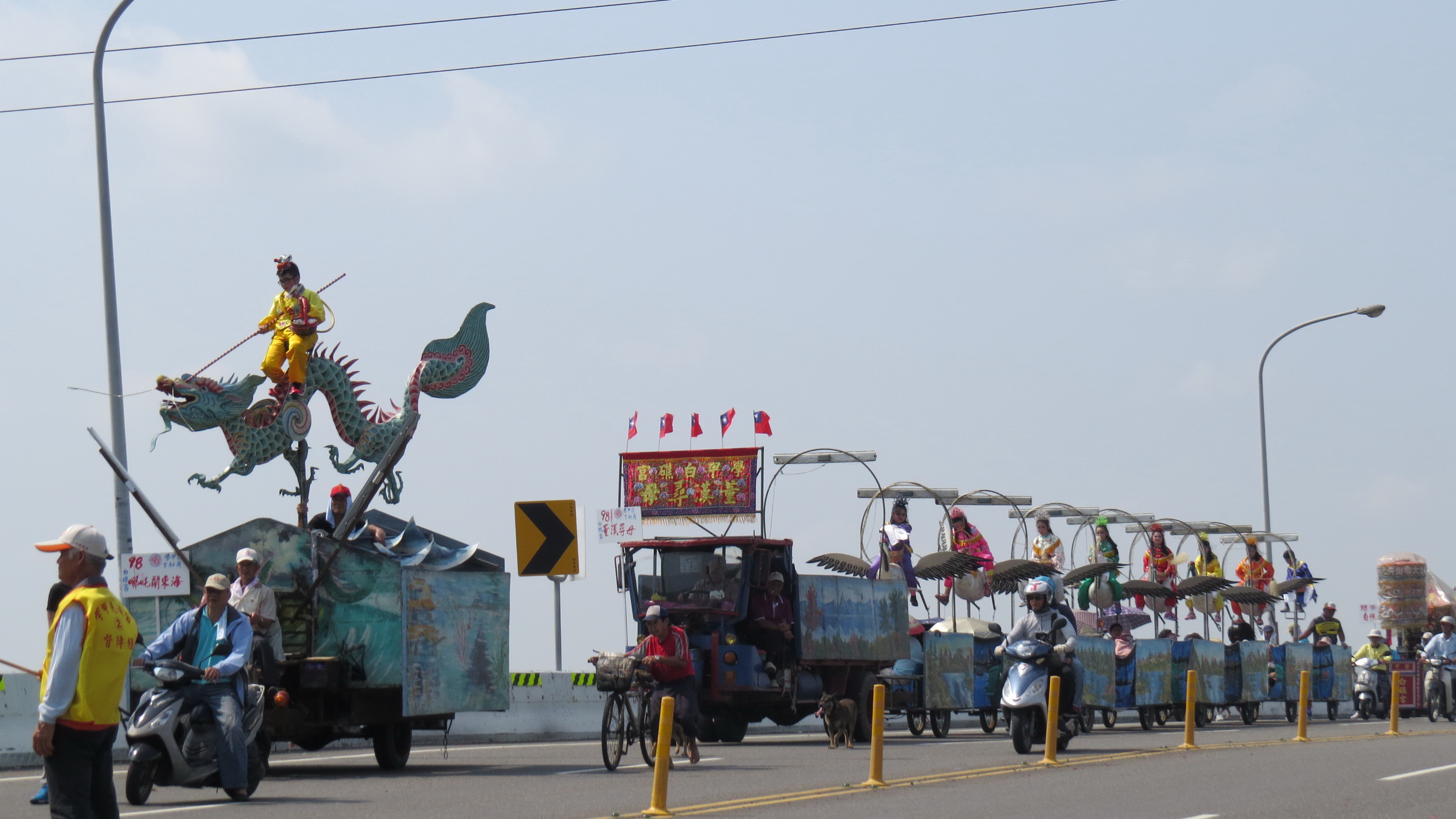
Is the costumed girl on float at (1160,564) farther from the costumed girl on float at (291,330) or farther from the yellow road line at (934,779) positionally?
the costumed girl on float at (291,330)

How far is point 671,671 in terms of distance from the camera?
17.8 meters

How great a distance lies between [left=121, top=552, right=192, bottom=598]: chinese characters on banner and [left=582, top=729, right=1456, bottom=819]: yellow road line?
18.3 feet

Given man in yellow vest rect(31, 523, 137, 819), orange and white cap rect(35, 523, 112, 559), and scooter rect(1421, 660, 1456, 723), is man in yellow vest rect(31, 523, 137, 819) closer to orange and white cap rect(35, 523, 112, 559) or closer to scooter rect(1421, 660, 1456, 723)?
orange and white cap rect(35, 523, 112, 559)

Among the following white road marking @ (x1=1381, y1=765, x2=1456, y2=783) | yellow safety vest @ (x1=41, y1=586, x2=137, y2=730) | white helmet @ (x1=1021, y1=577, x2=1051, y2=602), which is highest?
white helmet @ (x1=1021, y1=577, x2=1051, y2=602)

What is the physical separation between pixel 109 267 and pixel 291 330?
2273mm

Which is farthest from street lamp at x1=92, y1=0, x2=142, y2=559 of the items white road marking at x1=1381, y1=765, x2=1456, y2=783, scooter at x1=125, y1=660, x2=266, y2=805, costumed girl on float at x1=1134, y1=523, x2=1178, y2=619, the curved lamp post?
costumed girl on float at x1=1134, y1=523, x2=1178, y2=619

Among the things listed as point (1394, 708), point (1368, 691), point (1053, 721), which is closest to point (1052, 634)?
point (1053, 721)

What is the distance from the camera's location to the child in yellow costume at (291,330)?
19.6m

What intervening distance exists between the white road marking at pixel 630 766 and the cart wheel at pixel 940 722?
686 cm

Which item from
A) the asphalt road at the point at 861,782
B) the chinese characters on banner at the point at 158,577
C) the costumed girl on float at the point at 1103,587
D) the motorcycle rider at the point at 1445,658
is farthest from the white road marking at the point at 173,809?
the motorcycle rider at the point at 1445,658

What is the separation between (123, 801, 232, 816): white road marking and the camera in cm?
1255

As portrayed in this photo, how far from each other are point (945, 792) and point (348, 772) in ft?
19.2

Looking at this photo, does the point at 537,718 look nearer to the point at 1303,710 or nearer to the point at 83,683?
the point at 1303,710

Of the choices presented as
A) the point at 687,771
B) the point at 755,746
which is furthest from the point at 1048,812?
the point at 755,746
